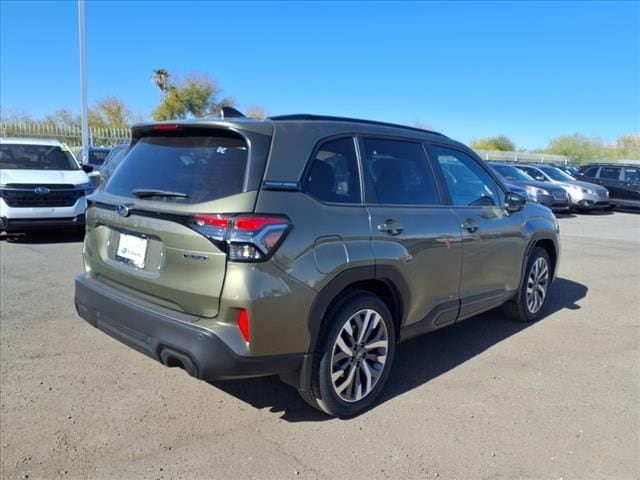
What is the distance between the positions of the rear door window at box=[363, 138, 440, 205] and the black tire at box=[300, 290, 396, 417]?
A: 2.15 ft

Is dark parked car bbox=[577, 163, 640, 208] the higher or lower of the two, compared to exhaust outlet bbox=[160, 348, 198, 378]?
higher

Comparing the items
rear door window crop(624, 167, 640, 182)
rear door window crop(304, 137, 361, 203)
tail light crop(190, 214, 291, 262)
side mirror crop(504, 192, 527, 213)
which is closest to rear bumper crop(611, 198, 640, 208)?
rear door window crop(624, 167, 640, 182)

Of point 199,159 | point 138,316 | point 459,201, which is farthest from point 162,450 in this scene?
point 459,201

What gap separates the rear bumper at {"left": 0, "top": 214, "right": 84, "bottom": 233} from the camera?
27.0 ft

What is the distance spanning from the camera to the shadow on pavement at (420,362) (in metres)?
3.40

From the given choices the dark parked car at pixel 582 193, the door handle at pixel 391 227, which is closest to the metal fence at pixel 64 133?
the dark parked car at pixel 582 193

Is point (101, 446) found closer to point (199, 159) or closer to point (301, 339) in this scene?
point (301, 339)

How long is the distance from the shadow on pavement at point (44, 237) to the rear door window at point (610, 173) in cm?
1849

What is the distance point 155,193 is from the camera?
2963 mm

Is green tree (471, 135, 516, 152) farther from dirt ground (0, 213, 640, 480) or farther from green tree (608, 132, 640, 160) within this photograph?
dirt ground (0, 213, 640, 480)

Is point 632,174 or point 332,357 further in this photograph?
point 632,174

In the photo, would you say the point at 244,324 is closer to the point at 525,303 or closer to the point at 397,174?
the point at 397,174

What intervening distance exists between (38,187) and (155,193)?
668 centimetres

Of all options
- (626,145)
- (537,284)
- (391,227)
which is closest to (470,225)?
(391,227)
